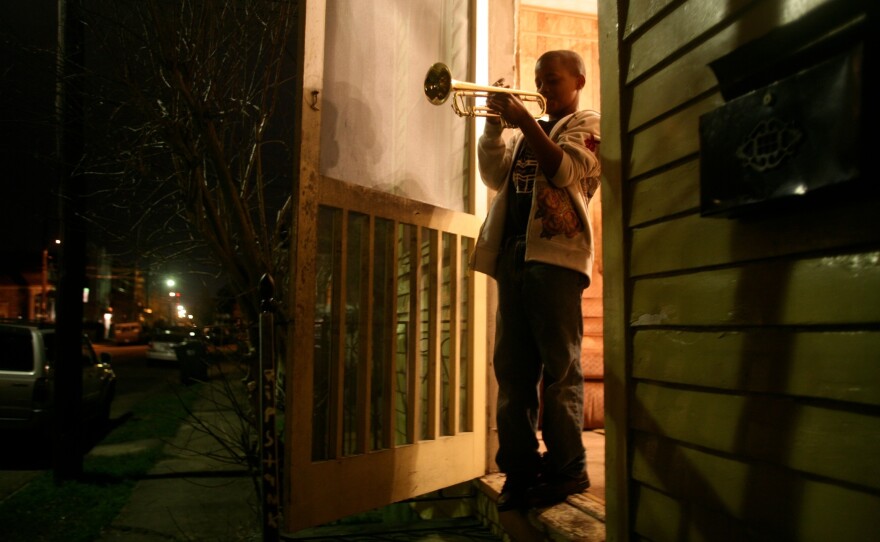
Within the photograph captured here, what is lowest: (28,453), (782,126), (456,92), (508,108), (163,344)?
(28,453)

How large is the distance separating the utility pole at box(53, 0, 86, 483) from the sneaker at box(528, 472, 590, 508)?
17.3ft

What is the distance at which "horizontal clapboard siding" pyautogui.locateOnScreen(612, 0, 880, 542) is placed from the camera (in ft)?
3.93

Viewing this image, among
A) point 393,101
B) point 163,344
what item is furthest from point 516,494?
point 163,344

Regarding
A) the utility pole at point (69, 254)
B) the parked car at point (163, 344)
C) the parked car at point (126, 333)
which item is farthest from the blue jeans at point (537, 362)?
the parked car at point (126, 333)

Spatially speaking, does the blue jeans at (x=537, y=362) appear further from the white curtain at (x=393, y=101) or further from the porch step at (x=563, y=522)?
the white curtain at (x=393, y=101)

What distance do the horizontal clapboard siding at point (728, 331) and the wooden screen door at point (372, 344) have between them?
4.53ft

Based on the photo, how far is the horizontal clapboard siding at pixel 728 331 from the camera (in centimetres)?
120

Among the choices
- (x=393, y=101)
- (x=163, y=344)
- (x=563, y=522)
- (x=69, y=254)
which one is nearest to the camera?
(x=563, y=522)

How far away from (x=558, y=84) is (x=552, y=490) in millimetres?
1854

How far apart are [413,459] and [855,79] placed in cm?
261

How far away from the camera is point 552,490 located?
240cm

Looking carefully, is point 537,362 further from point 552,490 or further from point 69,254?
point 69,254

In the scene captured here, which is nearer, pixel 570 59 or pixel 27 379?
pixel 570 59

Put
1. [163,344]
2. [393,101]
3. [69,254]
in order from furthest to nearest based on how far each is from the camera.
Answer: [163,344] → [69,254] → [393,101]
